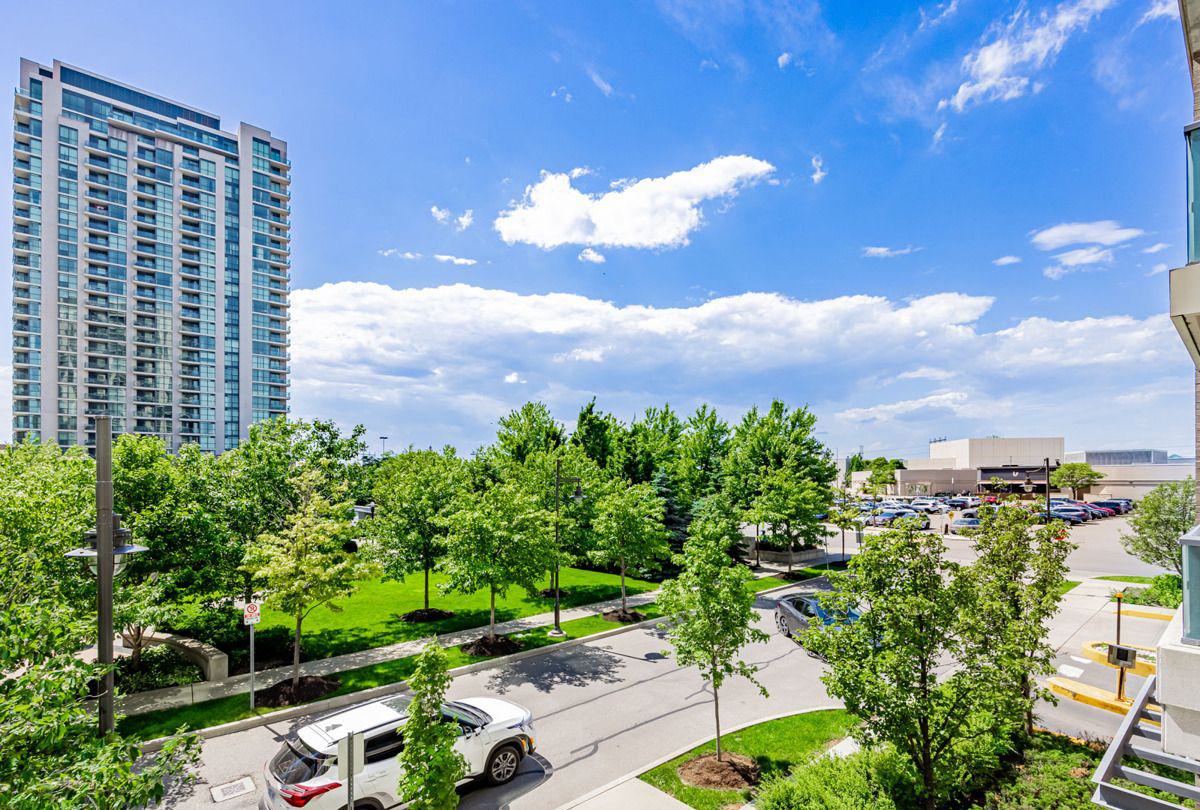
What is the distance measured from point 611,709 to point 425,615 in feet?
33.5

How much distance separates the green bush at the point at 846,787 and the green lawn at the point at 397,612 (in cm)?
1303

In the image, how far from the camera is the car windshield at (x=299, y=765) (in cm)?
847

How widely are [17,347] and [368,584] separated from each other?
7342 centimetres

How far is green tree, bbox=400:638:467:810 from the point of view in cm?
732

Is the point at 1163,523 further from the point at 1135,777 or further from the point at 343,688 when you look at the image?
the point at 343,688

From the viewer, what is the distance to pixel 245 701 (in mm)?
13500

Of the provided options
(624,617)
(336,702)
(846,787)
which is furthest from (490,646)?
(846,787)

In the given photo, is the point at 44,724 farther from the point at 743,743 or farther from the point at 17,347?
the point at 17,347

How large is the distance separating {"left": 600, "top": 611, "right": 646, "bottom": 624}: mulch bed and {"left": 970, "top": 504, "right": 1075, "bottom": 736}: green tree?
1181 cm

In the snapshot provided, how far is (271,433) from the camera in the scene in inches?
715

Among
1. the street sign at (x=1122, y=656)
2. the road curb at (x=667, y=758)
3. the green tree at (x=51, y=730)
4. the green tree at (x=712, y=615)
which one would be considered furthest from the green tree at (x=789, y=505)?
Answer: the green tree at (x=51, y=730)

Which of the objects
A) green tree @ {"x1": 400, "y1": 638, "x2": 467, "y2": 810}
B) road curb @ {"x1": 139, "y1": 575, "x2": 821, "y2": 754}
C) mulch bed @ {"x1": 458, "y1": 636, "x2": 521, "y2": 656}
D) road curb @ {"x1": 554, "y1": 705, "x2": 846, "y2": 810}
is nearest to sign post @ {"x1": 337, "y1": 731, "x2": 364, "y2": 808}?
green tree @ {"x1": 400, "y1": 638, "x2": 467, "y2": 810}

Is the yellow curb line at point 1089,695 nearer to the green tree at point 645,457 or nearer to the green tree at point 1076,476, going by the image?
the green tree at point 645,457

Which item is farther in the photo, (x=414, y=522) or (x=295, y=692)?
(x=414, y=522)
